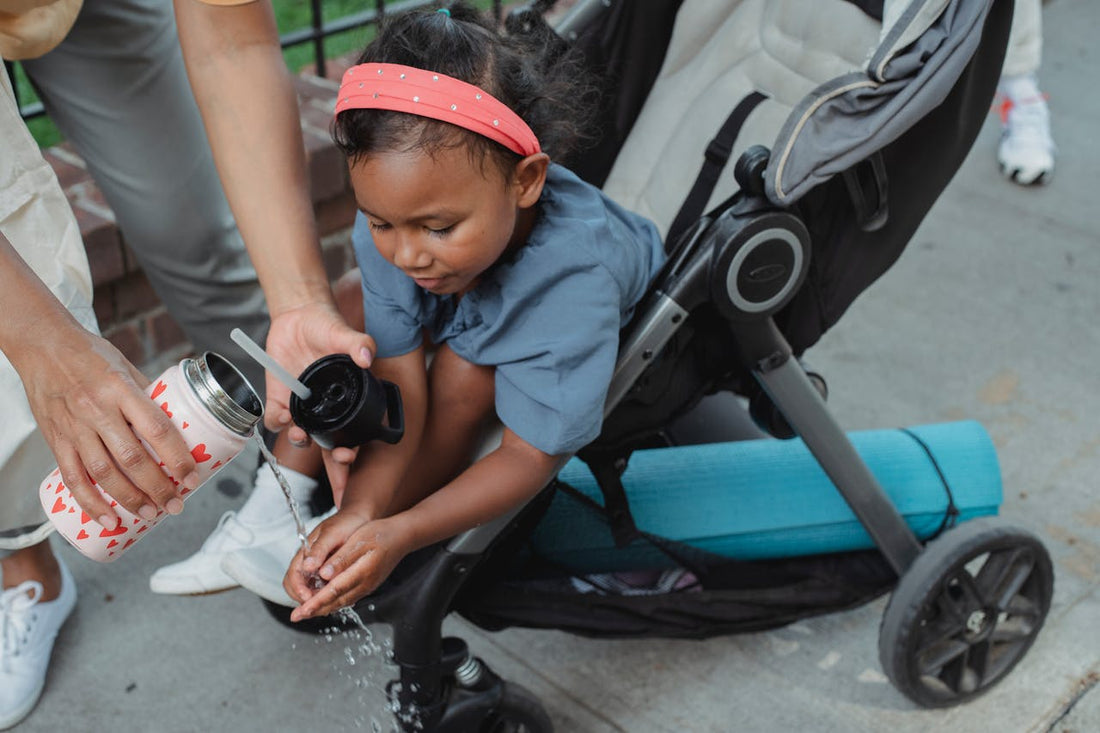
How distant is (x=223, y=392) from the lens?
1.39 meters

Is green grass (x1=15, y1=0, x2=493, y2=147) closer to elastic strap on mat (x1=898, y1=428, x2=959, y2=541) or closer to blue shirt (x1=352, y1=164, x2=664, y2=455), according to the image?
blue shirt (x1=352, y1=164, x2=664, y2=455)

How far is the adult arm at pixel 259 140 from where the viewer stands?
185 centimetres

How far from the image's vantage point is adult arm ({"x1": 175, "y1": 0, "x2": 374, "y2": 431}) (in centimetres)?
185

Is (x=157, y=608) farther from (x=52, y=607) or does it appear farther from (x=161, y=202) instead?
(x=161, y=202)

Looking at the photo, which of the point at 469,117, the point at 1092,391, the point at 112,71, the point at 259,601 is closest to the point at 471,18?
the point at 469,117

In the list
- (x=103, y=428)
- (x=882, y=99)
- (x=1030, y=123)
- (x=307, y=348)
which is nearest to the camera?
(x=103, y=428)

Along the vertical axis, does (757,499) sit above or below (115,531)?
below

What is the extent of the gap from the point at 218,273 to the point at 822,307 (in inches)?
48.4

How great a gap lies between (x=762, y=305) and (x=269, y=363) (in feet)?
2.38

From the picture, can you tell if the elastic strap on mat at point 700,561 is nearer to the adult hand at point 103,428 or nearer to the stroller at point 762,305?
the stroller at point 762,305

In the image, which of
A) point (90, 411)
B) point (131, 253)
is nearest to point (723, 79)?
point (90, 411)

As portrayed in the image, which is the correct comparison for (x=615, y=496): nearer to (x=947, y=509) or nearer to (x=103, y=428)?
(x=947, y=509)

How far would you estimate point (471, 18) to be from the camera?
173cm

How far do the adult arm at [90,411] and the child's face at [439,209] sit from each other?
38cm
